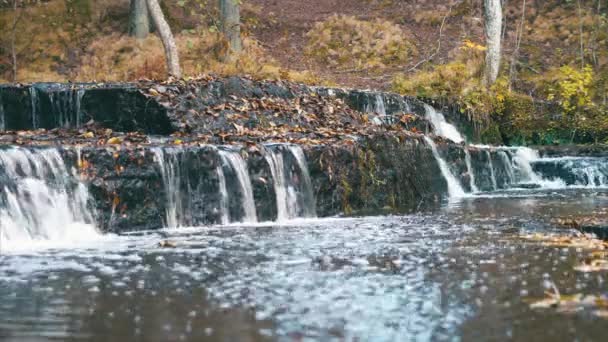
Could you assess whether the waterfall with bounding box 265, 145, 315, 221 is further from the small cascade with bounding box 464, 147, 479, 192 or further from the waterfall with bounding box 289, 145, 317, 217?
the small cascade with bounding box 464, 147, 479, 192

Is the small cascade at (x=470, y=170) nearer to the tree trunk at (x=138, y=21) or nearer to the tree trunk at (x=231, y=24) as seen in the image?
the tree trunk at (x=231, y=24)

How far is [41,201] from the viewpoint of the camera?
30.2 feet

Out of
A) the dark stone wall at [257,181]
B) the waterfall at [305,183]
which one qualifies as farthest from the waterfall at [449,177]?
the waterfall at [305,183]

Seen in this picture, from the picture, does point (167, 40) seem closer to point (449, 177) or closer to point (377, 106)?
point (377, 106)

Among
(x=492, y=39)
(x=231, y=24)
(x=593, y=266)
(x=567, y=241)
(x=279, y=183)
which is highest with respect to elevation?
(x=231, y=24)

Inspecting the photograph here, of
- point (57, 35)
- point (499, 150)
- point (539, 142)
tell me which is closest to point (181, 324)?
point (499, 150)

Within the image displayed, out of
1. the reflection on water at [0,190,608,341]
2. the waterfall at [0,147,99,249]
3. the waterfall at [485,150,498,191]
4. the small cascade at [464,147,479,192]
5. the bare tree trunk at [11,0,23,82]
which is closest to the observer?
the reflection on water at [0,190,608,341]

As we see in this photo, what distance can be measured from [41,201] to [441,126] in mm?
11104

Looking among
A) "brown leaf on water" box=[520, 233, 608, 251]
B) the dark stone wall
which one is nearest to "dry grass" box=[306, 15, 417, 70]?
the dark stone wall

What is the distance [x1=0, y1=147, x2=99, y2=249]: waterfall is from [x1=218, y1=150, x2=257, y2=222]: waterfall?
2.03m

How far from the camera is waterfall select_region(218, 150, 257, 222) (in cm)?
1085

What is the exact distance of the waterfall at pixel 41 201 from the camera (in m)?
8.73

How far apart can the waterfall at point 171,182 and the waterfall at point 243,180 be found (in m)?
0.68

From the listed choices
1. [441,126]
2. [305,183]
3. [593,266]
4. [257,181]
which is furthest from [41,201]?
[441,126]
